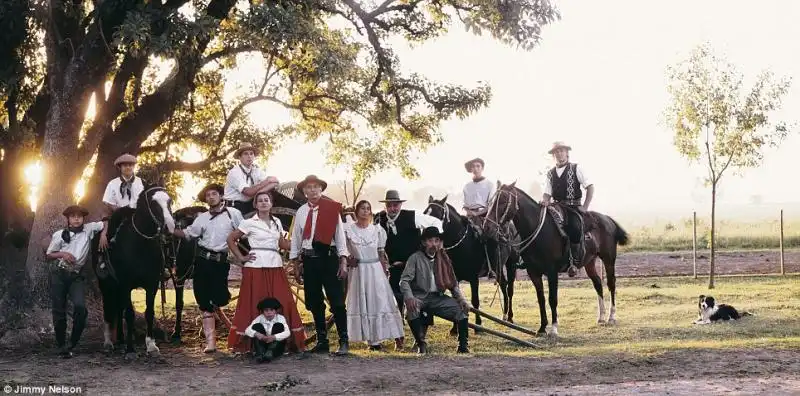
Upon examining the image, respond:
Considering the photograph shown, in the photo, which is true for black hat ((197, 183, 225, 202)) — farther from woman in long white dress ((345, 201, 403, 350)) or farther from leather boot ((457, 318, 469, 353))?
leather boot ((457, 318, 469, 353))

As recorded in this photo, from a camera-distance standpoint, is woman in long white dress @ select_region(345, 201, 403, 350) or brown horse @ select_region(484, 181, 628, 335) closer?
woman in long white dress @ select_region(345, 201, 403, 350)

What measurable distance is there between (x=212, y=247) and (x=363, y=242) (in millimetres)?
2047

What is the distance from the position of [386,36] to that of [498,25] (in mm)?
2583

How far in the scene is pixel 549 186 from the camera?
46.3 feet

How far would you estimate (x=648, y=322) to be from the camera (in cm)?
1459

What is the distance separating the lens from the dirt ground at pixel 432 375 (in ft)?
28.9

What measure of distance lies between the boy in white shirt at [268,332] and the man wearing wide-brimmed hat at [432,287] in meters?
1.69

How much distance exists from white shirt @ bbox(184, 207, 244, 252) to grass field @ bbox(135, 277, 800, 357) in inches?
95.6

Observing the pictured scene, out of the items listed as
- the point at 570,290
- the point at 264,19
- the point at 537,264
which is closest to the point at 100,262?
the point at 264,19

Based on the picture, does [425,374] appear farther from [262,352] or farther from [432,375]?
[262,352]

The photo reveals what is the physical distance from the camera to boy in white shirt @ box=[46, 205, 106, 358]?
11297 mm

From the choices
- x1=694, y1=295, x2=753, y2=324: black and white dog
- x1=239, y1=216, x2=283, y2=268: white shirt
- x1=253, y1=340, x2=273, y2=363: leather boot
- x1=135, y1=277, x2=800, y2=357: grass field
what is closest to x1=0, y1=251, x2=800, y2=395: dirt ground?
x1=253, y1=340, x2=273, y2=363: leather boot

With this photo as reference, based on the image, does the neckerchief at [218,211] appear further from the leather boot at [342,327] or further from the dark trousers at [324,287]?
the leather boot at [342,327]

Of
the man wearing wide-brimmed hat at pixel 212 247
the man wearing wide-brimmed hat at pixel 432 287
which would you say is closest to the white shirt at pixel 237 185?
the man wearing wide-brimmed hat at pixel 212 247
